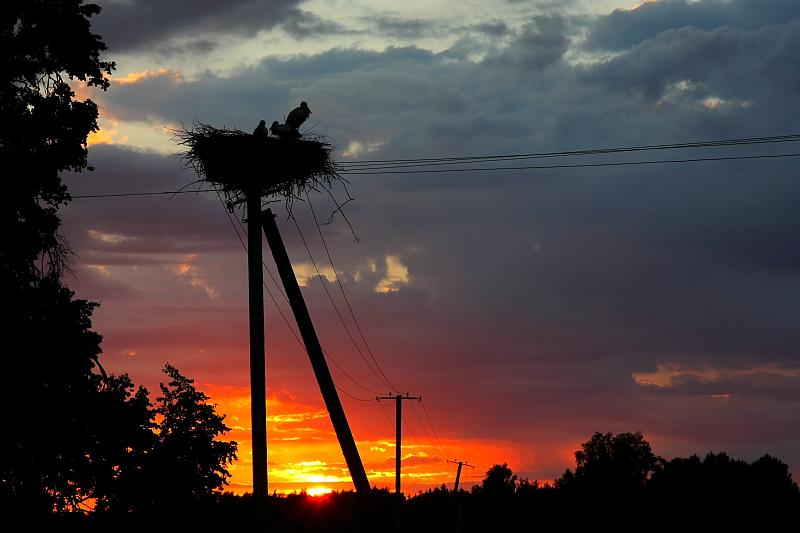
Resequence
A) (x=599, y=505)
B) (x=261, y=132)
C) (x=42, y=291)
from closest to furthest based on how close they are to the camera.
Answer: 1. (x=42, y=291)
2. (x=261, y=132)
3. (x=599, y=505)

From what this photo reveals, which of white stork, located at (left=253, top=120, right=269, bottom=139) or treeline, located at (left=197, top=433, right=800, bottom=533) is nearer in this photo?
white stork, located at (left=253, top=120, right=269, bottom=139)

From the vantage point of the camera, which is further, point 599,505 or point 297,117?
point 599,505

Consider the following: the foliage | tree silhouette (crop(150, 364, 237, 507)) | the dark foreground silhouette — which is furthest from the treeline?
the foliage

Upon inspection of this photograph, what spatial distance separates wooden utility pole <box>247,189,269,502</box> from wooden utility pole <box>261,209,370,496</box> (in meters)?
1.31

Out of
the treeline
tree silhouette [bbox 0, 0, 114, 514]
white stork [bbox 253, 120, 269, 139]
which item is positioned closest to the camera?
tree silhouette [bbox 0, 0, 114, 514]

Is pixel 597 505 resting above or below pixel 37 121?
below

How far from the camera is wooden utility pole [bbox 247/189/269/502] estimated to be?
2006 centimetres

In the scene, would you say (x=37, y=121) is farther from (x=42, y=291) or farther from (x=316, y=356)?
(x=316, y=356)

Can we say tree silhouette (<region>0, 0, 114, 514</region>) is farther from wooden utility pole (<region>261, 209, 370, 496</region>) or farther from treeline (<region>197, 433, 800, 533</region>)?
treeline (<region>197, 433, 800, 533</region>)

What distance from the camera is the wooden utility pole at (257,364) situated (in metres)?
20.1

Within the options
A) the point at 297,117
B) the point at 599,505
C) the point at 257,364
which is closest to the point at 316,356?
the point at 257,364

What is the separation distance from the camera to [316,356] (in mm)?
23312

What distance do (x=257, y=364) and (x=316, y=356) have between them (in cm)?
276

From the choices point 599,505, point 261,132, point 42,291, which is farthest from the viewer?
point 599,505
